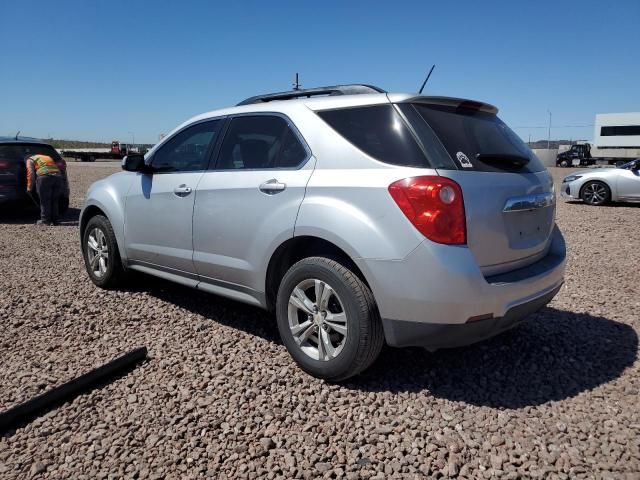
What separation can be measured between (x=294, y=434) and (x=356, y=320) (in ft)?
2.30

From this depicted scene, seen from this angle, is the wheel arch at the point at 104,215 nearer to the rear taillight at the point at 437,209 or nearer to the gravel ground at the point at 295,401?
the gravel ground at the point at 295,401

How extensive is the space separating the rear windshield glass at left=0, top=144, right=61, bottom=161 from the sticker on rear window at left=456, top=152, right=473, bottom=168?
380 inches

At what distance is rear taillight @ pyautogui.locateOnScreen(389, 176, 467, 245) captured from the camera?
261cm

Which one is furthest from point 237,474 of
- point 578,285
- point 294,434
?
point 578,285

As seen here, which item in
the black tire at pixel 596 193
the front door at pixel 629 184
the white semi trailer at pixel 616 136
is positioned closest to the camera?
the front door at pixel 629 184

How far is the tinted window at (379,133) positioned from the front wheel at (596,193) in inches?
482

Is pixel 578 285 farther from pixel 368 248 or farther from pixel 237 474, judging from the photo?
pixel 237 474

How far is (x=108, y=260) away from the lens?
194 inches

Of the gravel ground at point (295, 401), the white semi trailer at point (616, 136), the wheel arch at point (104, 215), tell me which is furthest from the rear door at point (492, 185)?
the white semi trailer at point (616, 136)

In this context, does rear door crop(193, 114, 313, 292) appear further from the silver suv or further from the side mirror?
the side mirror

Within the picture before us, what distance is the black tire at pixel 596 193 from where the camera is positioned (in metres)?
13.0

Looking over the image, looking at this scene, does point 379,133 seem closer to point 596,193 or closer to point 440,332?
point 440,332

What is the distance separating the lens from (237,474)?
229 centimetres

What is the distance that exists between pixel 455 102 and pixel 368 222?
1.05 metres
